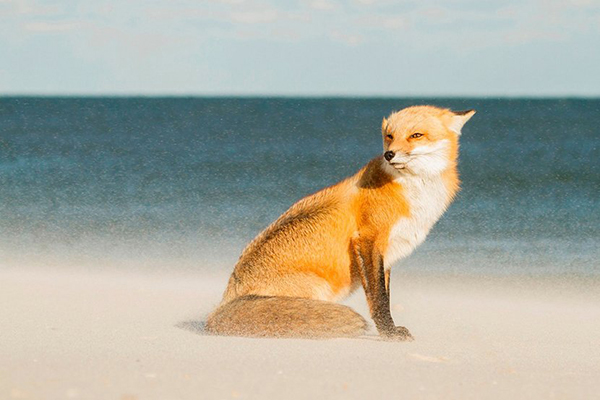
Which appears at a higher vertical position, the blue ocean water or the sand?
the blue ocean water

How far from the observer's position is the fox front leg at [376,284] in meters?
7.66

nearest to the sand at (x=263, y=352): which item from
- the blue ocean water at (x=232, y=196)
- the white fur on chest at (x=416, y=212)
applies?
the white fur on chest at (x=416, y=212)

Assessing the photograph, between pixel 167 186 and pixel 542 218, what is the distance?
10930 millimetres

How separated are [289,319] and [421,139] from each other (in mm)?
1752

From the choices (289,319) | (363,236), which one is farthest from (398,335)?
(289,319)

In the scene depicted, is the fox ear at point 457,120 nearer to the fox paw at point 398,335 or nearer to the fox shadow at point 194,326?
the fox paw at point 398,335

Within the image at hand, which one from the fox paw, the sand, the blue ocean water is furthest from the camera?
the blue ocean water

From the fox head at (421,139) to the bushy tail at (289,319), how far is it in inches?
49.1

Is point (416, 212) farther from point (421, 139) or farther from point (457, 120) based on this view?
point (457, 120)

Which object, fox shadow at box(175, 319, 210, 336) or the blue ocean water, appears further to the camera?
the blue ocean water

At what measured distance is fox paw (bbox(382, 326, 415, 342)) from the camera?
25.5 feet

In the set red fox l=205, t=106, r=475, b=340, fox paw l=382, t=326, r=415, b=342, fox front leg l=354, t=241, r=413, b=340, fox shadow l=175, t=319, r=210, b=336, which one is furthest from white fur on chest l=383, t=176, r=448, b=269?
fox shadow l=175, t=319, r=210, b=336

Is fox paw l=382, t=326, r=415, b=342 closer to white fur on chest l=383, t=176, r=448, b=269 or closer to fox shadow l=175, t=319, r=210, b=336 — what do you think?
white fur on chest l=383, t=176, r=448, b=269

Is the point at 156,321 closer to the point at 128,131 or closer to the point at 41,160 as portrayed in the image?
the point at 41,160
